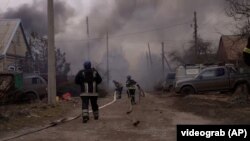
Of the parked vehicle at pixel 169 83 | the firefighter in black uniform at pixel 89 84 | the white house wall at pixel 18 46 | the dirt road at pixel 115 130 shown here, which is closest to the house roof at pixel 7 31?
the white house wall at pixel 18 46

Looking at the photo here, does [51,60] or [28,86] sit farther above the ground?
[51,60]

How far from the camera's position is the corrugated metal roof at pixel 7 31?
1673 inches

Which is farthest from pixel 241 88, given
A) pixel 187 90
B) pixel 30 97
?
pixel 30 97

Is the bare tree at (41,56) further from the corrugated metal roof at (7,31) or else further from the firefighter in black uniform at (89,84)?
the firefighter in black uniform at (89,84)

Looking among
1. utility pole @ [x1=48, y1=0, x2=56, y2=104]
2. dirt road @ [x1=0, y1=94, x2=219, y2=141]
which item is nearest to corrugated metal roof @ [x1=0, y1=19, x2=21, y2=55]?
utility pole @ [x1=48, y1=0, x2=56, y2=104]

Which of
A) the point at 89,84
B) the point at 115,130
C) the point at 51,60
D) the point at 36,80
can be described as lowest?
the point at 115,130

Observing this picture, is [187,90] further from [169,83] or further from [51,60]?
[169,83]

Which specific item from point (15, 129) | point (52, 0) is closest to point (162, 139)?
point (15, 129)

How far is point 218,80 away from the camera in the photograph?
2692 cm

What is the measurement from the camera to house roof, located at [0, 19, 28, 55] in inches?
1673

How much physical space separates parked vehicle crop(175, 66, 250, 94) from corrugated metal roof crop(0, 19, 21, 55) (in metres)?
20.0

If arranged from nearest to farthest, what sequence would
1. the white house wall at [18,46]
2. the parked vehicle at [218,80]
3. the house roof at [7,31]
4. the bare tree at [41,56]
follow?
1. the parked vehicle at [218,80]
2. the house roof at [7,31]
3. the white house wall at [18,46]
4. the bare tree at [41,56]

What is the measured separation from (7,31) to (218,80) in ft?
79.9

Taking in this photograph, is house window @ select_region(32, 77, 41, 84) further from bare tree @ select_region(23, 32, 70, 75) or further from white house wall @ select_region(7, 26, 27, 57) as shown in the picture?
bare tree @ select_region(23, 32, 70, 75)
